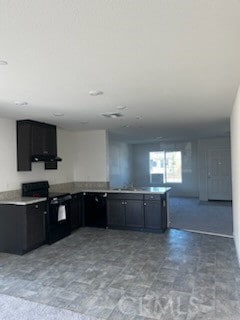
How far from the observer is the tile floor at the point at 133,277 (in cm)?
252

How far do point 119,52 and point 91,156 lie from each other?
4.67m

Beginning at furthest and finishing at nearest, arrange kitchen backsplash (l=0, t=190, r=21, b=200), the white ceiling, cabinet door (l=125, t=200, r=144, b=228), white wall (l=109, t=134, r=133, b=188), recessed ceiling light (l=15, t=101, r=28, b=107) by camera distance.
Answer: white wall (l=109, t=134, r=133, b=188) → cabinet door (l=125, t=200, r=144, b=228) → kitchen backsplash (l=0, t=190, r=21, b=200) → recessed ceiling light (l=15, t=101, r=28, b=107) → the white ceiling

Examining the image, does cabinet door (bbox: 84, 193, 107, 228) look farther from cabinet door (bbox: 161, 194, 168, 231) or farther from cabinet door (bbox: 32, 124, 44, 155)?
cabinet door (bbox: 32, 124, 44, 155)

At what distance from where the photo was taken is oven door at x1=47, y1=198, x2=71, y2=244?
183 inches

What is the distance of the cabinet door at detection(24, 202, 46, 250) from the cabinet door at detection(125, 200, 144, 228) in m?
1.82

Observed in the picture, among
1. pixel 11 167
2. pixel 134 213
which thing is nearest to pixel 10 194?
pixel 11 167

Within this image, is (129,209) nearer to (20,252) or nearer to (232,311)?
(20,252)

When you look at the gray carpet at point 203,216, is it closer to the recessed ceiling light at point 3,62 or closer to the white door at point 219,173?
the white door at point 219,173

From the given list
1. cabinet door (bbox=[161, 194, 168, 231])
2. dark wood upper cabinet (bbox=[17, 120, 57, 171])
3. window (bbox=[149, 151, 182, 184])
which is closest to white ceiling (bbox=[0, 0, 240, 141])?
dark wood upper cabinet (bbox=[17, 120, 57, 171])

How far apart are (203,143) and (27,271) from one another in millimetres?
7511

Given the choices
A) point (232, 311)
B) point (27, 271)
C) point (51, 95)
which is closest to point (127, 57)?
point (51, 95)

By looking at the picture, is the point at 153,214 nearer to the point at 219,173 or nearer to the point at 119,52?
the point at 119,52

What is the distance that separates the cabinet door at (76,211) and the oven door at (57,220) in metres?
0.28

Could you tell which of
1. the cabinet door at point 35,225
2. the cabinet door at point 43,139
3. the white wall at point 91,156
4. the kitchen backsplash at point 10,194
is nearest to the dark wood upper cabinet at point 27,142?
the cabinet door at point 43,139
